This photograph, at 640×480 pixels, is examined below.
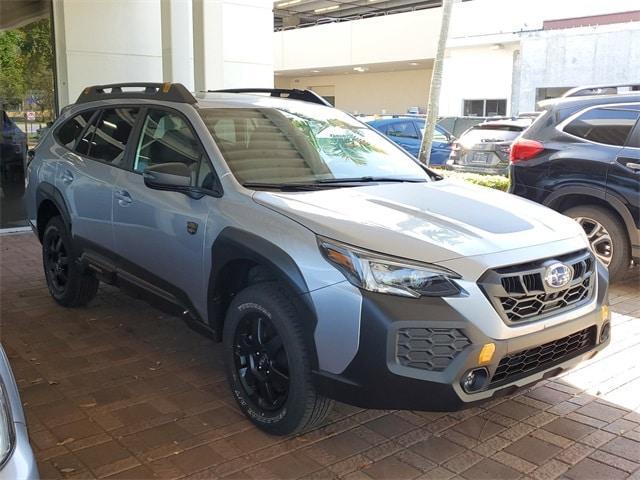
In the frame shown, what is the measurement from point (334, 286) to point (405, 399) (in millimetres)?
604

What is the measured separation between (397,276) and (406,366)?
0.41 m

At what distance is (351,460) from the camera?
3316 millimetres

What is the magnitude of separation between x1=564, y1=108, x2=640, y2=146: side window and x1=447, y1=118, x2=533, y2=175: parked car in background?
529 cm

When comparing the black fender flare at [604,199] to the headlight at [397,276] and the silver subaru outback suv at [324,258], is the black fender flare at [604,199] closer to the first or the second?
the silver subaru outback suv at [324,258]

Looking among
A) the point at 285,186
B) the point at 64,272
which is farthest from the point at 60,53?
the point at 285,186

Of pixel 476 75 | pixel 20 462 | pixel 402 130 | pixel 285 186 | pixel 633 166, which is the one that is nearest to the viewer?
pixel 20 462

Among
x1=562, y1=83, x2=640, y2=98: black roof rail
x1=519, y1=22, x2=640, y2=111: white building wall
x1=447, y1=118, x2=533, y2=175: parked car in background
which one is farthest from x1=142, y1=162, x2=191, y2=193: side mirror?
x1=519, y1=22, x2=640, y2=111: white building wall

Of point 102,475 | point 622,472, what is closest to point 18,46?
point 102,475

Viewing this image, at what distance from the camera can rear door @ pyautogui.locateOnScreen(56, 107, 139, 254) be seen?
15.7ft

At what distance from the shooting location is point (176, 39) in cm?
939

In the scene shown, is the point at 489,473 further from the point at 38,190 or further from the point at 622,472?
the point at 38,190

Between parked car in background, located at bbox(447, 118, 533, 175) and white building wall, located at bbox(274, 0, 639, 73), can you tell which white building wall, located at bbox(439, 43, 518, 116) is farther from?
parked car in background, located at bbox(447, 118, 533, 175)

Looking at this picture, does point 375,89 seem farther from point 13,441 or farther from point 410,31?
point 13,441

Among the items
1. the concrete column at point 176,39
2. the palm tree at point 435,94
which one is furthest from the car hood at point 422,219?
the palm tree at point 435,94
